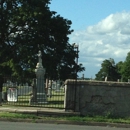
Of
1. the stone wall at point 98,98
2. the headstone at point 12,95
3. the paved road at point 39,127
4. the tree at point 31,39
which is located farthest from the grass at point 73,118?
the tree at point 31,39

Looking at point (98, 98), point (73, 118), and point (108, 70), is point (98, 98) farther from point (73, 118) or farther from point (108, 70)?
point (108, 70)

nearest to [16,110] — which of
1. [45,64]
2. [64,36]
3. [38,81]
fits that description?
[38,81]

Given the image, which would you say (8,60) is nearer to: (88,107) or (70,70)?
(70,70)

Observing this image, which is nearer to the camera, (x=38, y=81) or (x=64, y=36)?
(x=38, y=81)

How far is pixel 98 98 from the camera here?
686 inches

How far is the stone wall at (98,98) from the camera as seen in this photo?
17.3m

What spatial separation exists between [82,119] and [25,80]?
5.99m

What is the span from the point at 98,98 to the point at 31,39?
20012 mm

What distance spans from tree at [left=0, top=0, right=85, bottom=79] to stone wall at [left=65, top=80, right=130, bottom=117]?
17773 mm

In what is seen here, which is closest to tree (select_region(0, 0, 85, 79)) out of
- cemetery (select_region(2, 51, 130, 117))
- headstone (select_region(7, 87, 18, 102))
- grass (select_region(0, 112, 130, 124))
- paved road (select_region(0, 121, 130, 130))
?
headstone (select_region(7, 87, 18, 102))

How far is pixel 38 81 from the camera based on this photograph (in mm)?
24219

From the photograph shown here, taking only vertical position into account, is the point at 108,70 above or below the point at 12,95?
above

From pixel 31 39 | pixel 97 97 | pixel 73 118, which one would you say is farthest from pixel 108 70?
pixel 73 118

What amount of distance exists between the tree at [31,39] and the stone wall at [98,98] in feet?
58.3
